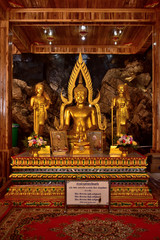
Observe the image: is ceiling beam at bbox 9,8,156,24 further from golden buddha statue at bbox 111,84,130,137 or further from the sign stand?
the sign stand

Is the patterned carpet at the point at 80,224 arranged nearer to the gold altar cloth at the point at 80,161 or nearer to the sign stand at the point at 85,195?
the sign stand at the point at 85,195

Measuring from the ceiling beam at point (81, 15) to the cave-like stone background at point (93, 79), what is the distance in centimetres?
264

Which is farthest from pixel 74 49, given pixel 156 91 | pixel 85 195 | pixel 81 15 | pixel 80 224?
pixel 80 224

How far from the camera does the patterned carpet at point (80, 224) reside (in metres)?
2.41

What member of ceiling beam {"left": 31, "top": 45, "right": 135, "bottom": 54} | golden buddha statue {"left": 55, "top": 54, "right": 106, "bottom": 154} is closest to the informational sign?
golden buddha statue {"left": 55, "top": 54, "right": 106, "bottom": 154}

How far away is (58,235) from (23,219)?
631mm

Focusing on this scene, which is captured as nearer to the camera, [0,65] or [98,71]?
[0,65]

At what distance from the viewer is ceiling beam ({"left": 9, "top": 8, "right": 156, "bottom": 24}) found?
4750mm

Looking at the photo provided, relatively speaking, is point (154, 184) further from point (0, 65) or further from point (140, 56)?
point (140, 56)

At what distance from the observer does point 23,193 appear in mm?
3439

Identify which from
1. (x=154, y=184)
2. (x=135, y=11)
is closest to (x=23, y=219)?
(x=154, y=184)

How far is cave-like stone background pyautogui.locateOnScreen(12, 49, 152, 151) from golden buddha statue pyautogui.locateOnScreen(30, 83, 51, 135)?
2.45 meters

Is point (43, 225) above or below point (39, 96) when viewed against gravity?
below

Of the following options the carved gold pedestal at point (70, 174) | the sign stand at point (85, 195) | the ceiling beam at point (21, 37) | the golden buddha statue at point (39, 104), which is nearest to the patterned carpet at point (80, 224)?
the sign stand at point (85, 195)
